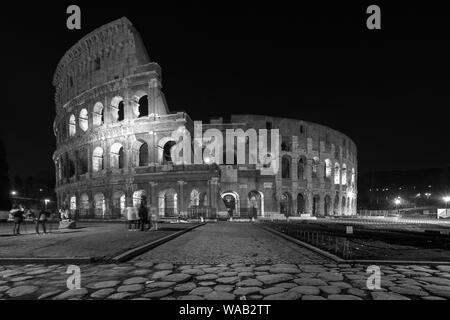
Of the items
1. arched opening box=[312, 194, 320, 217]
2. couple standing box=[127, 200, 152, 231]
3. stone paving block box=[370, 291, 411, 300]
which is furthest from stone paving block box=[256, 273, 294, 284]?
arched opening box=[312, 194, 320, 217]

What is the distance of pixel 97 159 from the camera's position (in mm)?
32719

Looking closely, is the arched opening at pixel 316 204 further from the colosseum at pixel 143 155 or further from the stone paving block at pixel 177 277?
the stone paving block at pixel 177 277

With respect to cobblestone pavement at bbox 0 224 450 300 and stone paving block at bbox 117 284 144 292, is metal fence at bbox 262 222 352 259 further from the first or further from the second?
stone paving block at bbox 117 284 144 292

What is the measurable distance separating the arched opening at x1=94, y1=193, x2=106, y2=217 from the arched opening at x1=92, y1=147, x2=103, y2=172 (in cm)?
282

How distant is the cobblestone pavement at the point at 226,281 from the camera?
3.84 metres

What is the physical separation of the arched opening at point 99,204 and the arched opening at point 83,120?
7950mm

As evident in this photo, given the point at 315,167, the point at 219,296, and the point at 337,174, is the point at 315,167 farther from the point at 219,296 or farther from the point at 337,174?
the point at 219,296

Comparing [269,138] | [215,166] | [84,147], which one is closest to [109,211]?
[84,147]

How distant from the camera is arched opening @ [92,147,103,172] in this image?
32.3 meters

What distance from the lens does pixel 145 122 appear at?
28969 mm

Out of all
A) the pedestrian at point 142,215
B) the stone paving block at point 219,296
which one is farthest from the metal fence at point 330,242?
the pedestrian at point 142,215

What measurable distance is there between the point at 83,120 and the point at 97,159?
522cm
